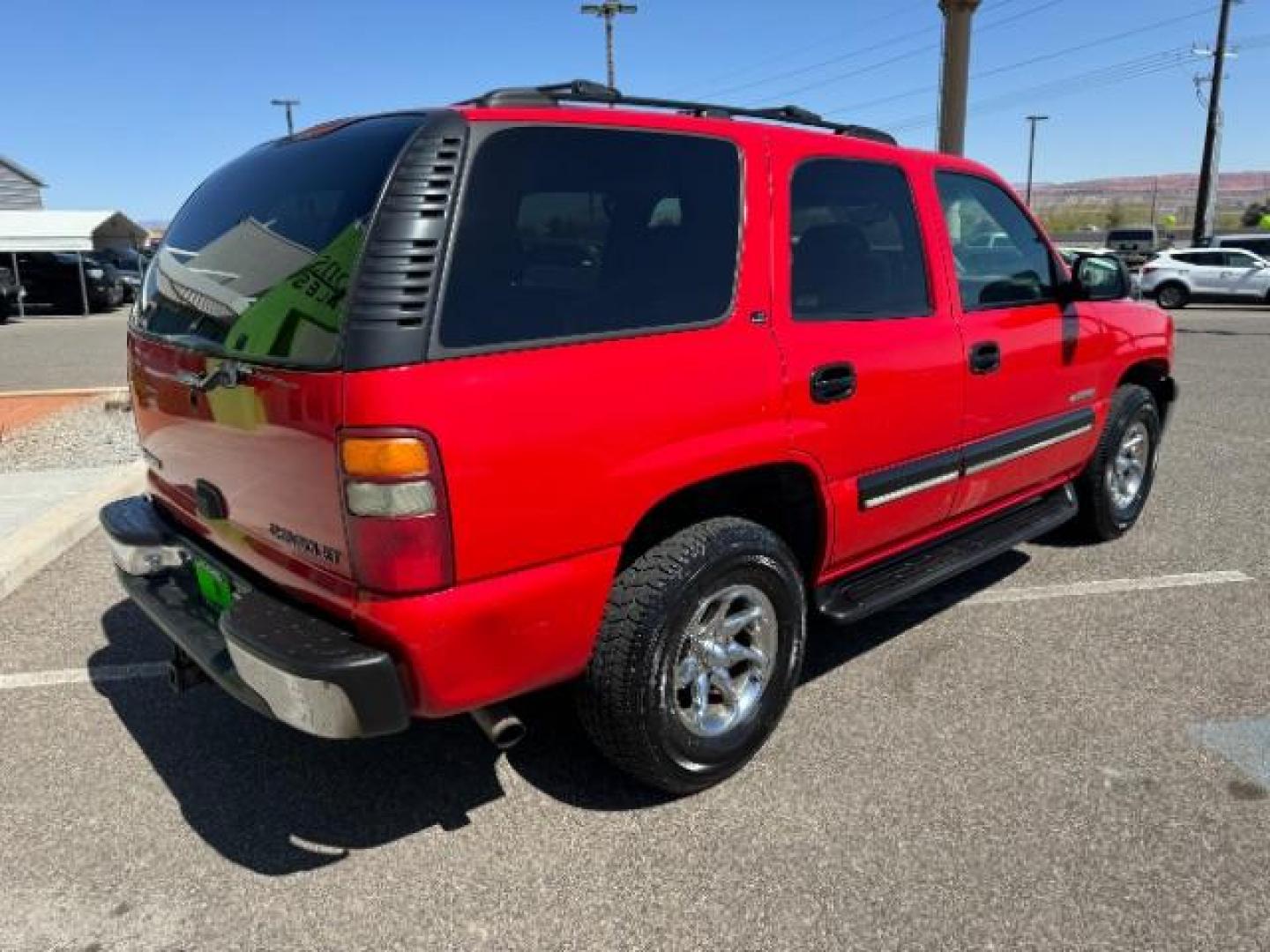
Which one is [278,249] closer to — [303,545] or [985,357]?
[303,545]

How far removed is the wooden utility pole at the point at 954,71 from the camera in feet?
71.3

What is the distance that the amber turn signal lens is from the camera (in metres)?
2.10

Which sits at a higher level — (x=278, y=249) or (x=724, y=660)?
(x=278, y=249)

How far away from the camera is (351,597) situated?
2.25 m

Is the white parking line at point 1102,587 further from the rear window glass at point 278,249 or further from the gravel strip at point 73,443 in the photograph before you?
the gravel strip at point 73,443

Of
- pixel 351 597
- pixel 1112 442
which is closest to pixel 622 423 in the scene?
pixel 351 597

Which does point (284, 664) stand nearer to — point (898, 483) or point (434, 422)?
point (434, 422)

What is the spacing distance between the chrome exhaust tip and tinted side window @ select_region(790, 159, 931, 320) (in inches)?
56.7

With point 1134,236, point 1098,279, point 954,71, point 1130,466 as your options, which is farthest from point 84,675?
point 1134,236

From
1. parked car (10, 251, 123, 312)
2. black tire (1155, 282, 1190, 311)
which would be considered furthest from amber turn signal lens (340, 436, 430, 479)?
parked car (10, 251, 123, 312)

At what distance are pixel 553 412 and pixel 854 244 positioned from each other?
147cm

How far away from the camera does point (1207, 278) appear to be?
23.1 meters

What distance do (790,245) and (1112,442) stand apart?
2624mm

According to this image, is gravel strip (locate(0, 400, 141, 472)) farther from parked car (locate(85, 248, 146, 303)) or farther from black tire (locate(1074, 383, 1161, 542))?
parked car (locate(85, 248, 146, 303))
